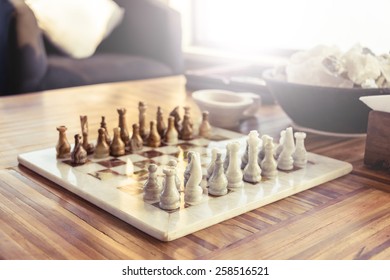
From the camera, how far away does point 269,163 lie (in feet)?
3.19

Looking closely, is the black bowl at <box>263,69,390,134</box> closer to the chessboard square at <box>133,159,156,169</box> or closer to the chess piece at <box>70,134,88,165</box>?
the chessboard square at <box>133,159,156,169</box>

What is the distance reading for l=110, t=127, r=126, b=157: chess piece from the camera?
3.59 feet

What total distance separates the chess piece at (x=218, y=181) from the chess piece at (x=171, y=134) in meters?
0.33

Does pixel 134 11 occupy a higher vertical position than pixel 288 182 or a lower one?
higher

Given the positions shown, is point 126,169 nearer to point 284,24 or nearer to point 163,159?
point 163,159

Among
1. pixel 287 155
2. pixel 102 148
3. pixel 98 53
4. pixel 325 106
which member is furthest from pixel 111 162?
pixel 98 53

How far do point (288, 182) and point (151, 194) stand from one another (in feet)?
0.88

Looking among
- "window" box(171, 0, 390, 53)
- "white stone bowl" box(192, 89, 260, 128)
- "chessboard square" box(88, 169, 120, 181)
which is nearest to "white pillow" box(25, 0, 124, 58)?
"window" box(171, 0, 390, 53)

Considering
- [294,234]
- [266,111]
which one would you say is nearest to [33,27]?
[266,111]

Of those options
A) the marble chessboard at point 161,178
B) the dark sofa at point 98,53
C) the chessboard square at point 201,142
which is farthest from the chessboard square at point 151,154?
the dark sofa at point 98,53

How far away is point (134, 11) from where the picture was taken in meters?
3.38

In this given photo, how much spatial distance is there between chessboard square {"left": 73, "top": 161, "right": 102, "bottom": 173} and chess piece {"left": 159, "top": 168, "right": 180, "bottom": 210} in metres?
0.24
